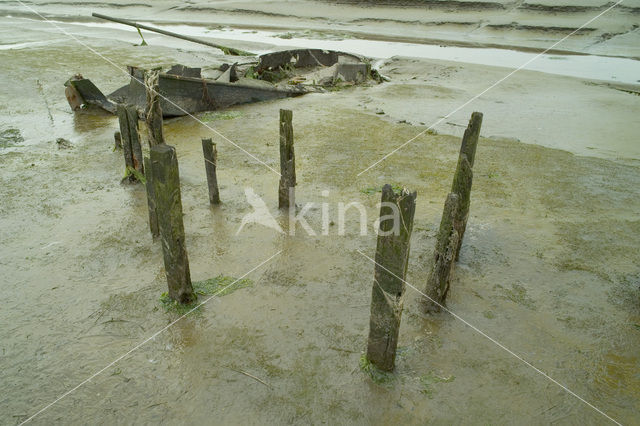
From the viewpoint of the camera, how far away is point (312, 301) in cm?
509

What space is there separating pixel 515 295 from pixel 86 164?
7890mm

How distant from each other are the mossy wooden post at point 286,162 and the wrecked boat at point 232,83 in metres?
5.06

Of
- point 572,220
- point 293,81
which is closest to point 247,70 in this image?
point 293,81

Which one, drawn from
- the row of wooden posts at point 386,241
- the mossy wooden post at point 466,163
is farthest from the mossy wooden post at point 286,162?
the mossy wooden post at point 466,163

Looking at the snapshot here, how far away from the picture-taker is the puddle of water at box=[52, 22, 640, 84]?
17.1m

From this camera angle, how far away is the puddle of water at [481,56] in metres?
17.1

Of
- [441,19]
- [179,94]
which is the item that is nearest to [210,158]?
[179,94]

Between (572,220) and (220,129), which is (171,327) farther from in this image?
(220,129)

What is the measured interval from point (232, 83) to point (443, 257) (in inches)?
357

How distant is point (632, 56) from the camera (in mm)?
18766

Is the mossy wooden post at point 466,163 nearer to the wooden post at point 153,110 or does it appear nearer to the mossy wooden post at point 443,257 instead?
the mossy wooden post at point 443,257

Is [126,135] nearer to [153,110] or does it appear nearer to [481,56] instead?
[153,110]

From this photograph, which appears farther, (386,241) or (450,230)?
(450,230)

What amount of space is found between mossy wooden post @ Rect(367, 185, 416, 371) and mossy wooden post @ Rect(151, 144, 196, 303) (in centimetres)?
211
